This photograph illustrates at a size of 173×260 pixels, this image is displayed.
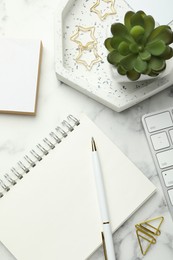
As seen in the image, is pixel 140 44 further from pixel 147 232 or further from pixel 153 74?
pixel 147 232

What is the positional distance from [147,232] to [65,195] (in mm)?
142

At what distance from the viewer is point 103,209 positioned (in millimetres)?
645

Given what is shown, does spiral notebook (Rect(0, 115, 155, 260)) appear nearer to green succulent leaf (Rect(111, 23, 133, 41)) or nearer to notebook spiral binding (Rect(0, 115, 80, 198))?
notebook spiral binding (Rect(0, 115, 80, 198))

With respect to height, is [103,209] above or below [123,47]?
below

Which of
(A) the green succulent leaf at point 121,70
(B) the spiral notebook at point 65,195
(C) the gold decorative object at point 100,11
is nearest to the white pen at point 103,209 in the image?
(B) the spiral notebook at point 65,195

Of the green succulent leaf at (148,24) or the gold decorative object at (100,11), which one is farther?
the gold decorative object at (100,11)

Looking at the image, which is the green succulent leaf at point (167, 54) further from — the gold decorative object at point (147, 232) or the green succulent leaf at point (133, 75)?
the gold decorative object at point (147, 232)

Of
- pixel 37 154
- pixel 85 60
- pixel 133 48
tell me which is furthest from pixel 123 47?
pixel 37 154

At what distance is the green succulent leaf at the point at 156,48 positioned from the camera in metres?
0.59

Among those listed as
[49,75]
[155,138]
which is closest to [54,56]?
[49,75]

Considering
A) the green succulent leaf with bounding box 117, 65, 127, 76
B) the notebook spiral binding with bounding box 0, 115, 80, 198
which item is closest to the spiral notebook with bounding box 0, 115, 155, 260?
the notebook spiral binding with bounding box 0, 115, 80, 198

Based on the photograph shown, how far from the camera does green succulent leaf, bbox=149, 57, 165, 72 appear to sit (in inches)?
23.8

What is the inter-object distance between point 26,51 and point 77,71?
94 millimetres

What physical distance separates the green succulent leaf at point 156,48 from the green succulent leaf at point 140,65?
0.02 meters
